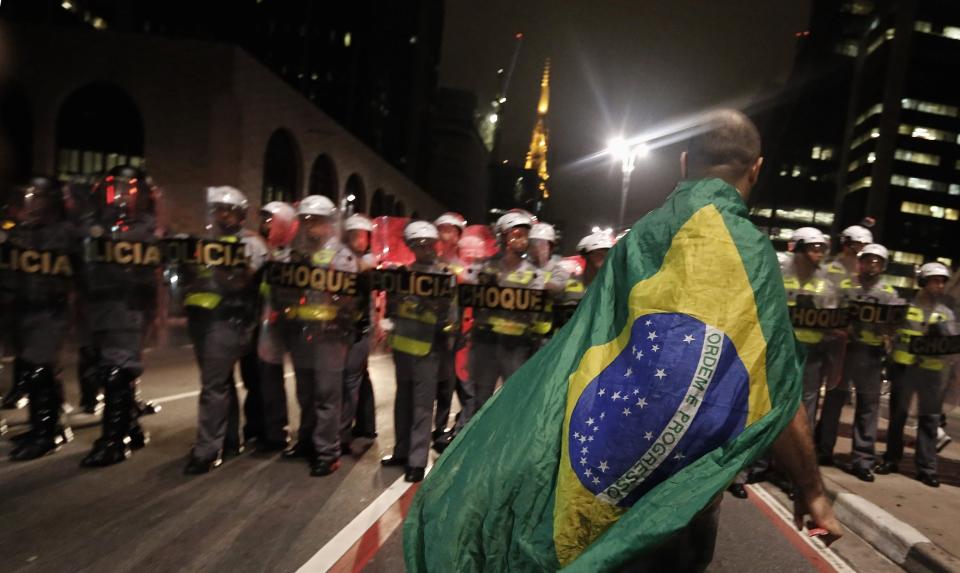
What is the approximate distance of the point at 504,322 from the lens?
5.77 meters

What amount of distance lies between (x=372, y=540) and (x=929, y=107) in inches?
4892

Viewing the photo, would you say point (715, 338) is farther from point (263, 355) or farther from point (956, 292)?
point (956, 292)

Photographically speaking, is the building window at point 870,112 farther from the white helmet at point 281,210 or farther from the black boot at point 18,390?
the black boot at point 18,390

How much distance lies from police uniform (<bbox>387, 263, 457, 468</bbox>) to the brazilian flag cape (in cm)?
395

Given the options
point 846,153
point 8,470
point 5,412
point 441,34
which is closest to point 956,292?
point 8,470

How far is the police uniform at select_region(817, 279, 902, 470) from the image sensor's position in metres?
6.43

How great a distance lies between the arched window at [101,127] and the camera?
1911 cm

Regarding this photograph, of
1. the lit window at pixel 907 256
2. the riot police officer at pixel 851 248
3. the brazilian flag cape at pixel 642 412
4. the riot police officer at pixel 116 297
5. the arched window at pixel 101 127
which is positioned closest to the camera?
the brazilian flag cape at pixel 642 412

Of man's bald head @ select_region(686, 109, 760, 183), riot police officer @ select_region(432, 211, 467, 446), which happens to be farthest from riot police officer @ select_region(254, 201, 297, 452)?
man's bald head @ select_region(686, 109, 760, 183)

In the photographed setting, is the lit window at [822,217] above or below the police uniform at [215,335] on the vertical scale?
above

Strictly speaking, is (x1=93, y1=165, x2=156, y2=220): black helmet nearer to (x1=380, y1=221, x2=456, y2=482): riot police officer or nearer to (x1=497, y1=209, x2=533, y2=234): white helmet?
(x1=380, y1=221, x2=456, y2=482): riot police officer

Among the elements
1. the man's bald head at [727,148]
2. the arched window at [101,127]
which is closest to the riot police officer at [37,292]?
the man's bald head at [727,148]

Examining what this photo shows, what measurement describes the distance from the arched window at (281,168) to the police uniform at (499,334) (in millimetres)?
16956

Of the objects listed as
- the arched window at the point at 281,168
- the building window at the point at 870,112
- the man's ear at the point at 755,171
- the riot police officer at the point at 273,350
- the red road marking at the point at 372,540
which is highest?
the building window at the point at 870,112
